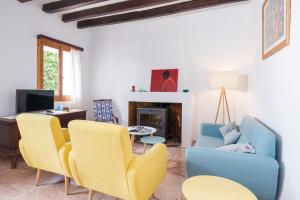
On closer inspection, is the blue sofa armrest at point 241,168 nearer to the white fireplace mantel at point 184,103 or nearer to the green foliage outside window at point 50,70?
the white fireplace mantel at point 184,103

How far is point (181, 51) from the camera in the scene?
14.3 ft

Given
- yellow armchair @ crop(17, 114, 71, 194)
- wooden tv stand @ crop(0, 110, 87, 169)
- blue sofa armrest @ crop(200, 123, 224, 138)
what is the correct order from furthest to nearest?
blue sofa armrest @ crop(200, 123, 224, 138)
wooden tv stand @ crop(0, 110, 87, 169)
yellow armchair @ crop(17, 114, 71, 194)

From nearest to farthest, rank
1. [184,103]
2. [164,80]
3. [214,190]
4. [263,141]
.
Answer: [214,190] → [263,141] → [184,103] → [164,80]

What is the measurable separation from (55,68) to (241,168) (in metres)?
→ 4.26

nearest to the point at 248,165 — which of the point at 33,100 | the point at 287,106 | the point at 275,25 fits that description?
the point at 287,106

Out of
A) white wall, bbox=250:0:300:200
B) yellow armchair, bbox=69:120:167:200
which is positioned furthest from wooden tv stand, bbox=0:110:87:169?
white wall, bbox=250:0:300:200

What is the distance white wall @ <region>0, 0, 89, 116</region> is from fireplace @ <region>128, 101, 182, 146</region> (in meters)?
2.26

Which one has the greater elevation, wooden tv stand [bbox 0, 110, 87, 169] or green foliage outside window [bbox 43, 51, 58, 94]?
green foliage outside window [bbox 43, 51, 58, 94]

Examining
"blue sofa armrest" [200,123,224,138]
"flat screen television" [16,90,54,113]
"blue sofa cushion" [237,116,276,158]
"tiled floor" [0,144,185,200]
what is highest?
"flat screen television" [16,90,54,113]

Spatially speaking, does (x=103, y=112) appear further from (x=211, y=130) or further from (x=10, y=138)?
(x=211, y=130)

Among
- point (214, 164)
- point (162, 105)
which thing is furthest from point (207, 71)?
point (214, 164)

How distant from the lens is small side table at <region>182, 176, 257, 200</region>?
1.33 m

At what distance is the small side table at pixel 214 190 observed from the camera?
1330mm

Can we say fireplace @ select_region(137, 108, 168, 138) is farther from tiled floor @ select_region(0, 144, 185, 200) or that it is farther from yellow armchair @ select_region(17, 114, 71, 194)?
yellow armchair @ select_region(17, 114, 71, 194)
